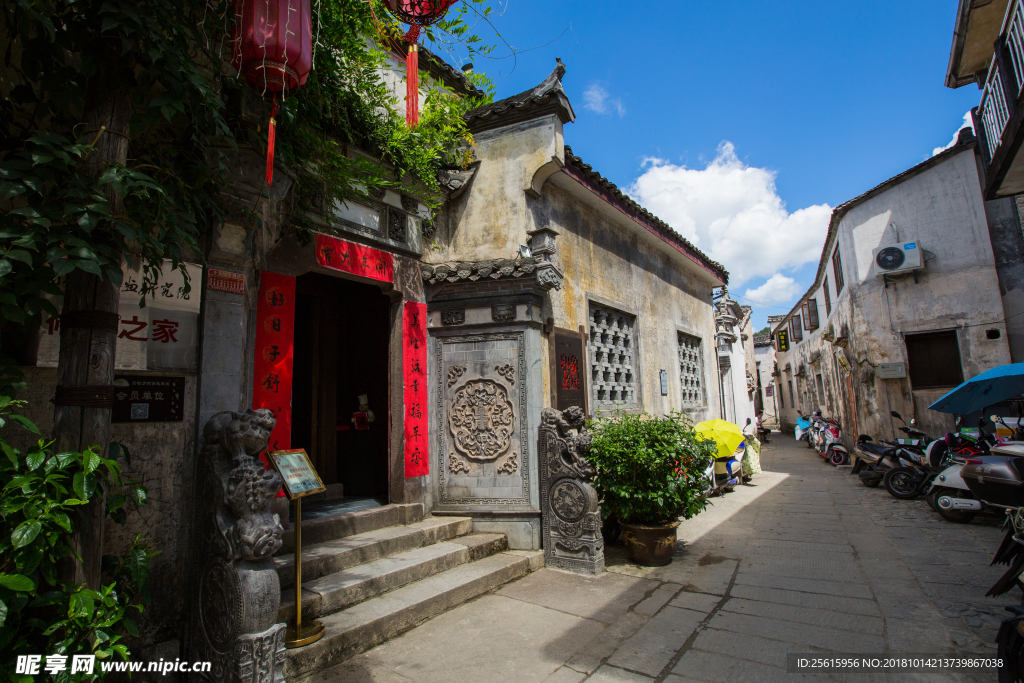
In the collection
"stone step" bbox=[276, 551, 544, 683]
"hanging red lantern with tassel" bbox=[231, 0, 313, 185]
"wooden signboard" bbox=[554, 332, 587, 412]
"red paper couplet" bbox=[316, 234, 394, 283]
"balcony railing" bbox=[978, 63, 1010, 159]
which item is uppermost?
"balcony railing" bbox=[978, 63, 1010, 159]

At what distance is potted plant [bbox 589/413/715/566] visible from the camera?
5199 mm

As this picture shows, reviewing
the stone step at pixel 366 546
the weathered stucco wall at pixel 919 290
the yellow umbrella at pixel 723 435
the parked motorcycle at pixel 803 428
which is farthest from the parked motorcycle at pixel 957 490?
the parked motorcycle at pixel 803 428

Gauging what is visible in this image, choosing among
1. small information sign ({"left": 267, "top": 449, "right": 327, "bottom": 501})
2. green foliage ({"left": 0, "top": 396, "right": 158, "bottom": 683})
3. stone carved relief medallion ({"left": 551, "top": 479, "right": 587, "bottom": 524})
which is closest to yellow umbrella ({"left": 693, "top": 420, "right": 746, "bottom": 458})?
stone carved relief medallion ({"left": 551, "top": 479, "right": 587, "bottom": 524})

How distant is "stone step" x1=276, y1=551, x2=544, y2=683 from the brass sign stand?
0.07m

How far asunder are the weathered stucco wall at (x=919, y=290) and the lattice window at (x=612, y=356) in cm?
776

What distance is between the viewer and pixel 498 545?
17.2 ft

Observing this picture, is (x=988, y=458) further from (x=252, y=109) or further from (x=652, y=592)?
(x=252, y=109)

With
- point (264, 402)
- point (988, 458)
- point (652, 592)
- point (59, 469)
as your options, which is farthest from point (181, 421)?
point (988, 458)

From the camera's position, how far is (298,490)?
3.19 metres

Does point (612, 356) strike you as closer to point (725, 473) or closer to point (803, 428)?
point (725, 473)

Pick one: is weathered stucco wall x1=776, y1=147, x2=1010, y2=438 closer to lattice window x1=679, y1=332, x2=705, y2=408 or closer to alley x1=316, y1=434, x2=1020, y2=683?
lattice window x1=679, y1=332, x2=705, y2=408

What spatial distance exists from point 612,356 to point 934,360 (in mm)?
8770

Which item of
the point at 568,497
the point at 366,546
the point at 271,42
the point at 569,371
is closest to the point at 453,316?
the point at 569,371

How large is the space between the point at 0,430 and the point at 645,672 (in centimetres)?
402
